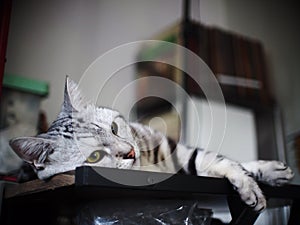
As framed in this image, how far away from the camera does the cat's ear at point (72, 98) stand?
32.1 inches

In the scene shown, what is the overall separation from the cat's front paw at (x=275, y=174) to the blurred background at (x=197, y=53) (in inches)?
15.2

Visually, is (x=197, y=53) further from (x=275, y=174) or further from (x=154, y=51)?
(x=275, y=174)

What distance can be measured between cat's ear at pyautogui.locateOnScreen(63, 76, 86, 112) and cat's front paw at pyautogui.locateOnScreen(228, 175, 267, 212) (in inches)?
13.5

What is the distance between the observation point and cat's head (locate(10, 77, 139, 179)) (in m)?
0.77

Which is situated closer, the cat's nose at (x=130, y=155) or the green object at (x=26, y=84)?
the cat's nose at (x=130, y=155)

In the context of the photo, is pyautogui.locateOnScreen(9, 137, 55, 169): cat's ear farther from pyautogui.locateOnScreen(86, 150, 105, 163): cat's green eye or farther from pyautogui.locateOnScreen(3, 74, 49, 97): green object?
pyautogui.locateOnScreen(3, 74, 49, 97): green object

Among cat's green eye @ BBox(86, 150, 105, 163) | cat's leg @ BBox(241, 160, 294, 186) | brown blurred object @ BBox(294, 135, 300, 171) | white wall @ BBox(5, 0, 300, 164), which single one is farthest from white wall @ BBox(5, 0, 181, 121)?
brown blurred object @ BBox(294, 135, 300, 171)

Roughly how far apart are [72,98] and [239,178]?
0.37 m

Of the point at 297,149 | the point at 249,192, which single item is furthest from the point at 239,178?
the point at 297,149

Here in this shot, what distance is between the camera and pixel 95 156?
774 mm

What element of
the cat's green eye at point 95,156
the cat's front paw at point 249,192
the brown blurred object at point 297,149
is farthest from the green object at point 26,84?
the brown blurred object at point 297,149

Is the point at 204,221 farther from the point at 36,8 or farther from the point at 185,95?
the point at 36,8

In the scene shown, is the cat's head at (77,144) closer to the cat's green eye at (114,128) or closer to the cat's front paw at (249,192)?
the cat's green eye at (114,128)

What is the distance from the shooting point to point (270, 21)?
189cm
